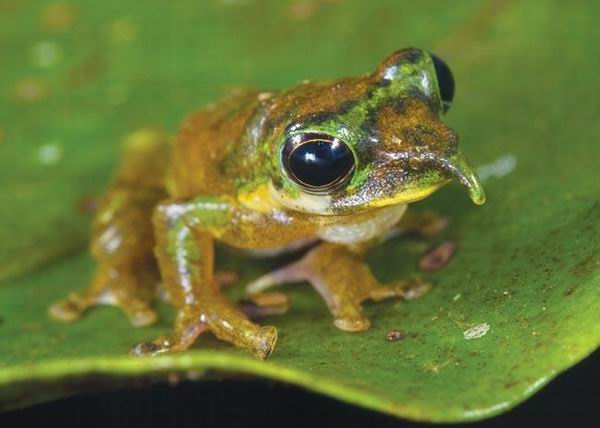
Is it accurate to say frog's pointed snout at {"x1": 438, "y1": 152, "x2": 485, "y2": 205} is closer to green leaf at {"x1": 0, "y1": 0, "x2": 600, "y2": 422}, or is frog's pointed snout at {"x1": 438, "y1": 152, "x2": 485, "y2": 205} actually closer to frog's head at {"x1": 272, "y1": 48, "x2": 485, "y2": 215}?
frog's head at {"x1": 272, "y1": 48, "x2": 485, "y2": 215}

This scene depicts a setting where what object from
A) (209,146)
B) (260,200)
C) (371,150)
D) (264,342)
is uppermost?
(209,146)

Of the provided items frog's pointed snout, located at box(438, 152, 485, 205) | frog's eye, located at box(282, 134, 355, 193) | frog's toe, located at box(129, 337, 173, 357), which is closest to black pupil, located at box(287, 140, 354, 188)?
frog's eye, located at box(282, 134, 355, 193)

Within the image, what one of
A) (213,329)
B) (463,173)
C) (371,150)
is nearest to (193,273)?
(213,329)

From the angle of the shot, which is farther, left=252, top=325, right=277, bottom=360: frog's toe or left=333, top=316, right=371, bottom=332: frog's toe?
left=333, top=316, right=371, bottom=332: frog's toe

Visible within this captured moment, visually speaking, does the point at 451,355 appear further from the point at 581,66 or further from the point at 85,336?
the point at 581,66

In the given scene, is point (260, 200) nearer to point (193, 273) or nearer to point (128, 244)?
point (193, 273)

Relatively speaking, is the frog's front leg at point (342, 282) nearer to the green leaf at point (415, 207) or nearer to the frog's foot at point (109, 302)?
the green leaf at point (415, 207)

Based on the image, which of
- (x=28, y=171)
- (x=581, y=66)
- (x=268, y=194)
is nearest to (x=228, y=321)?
(x=268, y=194)
